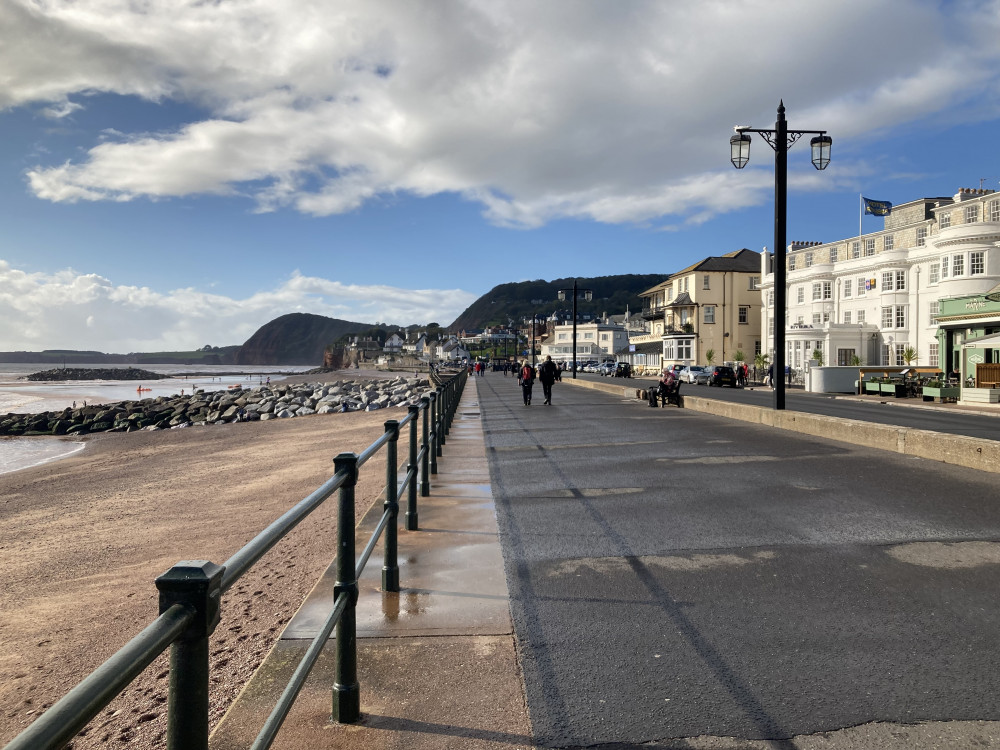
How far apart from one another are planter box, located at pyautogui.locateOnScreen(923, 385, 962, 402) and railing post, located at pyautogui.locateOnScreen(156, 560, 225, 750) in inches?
1318

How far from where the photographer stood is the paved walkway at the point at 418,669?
3.03 m

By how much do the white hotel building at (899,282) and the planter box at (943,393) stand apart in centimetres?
698

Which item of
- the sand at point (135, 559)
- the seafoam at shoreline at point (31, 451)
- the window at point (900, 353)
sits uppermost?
A: the window at point (900, 353)

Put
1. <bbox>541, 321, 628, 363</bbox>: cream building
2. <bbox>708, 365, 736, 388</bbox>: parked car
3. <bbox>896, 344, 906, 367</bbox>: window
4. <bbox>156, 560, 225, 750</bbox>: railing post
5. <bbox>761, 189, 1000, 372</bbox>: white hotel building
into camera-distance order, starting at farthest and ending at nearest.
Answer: <bbox>541, 321, 628, 363</bbox>: cream building → <bbox>896, 344, 906, 367</bbox>: window → <bbox>708, 365, 736, 388</bbox>: parked car → <bbox>761, 189, 1000, 372</bbox>: white hotel building → <bbox>156, 560, 225, 750</bbox>: railing post

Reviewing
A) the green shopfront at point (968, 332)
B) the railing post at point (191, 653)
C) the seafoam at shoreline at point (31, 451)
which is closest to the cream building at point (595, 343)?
the green shopfront at point (968, 332)

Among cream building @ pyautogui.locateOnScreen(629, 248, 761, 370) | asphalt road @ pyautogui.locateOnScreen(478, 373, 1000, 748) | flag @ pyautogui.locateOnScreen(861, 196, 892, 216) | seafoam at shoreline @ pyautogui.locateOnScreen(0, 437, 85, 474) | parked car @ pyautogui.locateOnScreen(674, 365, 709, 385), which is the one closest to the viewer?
asphalt road @ pyautogui.locateOnScreen(478, 373, 1000, 748)

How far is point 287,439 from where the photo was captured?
24.7 m

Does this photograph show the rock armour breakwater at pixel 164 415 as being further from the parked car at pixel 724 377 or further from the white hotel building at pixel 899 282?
the white hotel building at pixel 899 282

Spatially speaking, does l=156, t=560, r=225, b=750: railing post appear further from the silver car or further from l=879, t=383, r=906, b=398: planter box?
the silver car

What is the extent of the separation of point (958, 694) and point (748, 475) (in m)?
6.28

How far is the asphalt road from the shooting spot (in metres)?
3.26

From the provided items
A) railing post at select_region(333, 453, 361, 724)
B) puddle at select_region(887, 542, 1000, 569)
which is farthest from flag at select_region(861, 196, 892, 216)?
A: railing post at select_region(333, 453, 361, 724)

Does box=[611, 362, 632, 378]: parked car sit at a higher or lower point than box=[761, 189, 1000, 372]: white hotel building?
lower

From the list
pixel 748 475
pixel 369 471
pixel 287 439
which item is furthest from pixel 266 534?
pixel 287 439
